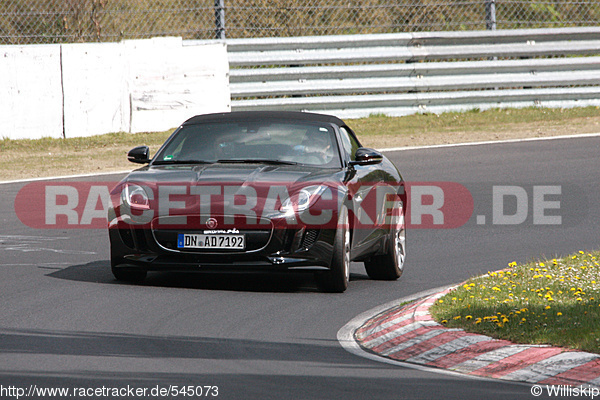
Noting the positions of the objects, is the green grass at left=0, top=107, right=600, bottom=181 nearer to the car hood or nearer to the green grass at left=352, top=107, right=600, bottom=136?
the green grass at left=352, top=107, right=600, bottom=136

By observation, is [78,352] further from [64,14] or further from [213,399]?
[64,14]

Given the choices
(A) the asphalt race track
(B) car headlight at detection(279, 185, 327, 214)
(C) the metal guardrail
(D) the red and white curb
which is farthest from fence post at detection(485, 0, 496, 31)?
(D) the red and white curb

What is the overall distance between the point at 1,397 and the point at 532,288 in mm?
4059

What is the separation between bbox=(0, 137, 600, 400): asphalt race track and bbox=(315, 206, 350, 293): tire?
97 millimetres

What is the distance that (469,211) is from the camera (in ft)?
44.7

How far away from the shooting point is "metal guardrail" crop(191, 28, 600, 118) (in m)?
21.4

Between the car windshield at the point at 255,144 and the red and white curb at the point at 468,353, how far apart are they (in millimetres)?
2314

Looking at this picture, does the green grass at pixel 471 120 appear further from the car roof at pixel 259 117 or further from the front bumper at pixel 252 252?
the front bumper at pixel 252 252

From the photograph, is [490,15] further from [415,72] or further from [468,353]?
[468,353]

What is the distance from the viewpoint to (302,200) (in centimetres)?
859

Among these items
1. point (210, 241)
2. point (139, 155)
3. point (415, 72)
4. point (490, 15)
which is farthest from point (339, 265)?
point (490, 15)

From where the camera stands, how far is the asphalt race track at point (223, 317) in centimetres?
575

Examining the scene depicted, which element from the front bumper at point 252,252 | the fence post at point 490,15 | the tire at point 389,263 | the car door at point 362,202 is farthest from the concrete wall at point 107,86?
the front bumper at point 252,252

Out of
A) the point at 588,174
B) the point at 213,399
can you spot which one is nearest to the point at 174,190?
the point at 213,399
